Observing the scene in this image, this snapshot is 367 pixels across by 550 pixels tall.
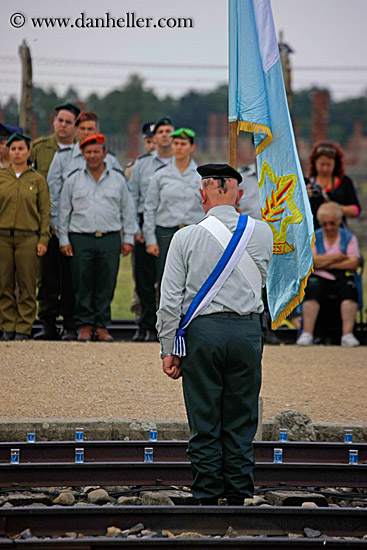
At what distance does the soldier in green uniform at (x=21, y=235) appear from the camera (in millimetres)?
→ 11477

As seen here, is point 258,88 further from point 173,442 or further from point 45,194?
point 45,194

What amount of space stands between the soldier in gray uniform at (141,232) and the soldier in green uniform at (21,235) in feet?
4.51

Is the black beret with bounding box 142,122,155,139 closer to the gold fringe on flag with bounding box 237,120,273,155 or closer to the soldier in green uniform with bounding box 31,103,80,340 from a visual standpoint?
the soldier in green uniform with bounding box 31,103,80,340

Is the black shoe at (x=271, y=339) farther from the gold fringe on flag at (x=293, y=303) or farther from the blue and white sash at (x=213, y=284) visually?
the blue and white sash at (x=213, y=284)

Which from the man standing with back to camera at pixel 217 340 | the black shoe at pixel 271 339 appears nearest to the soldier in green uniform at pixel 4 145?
the black shoe at pixel 271 339

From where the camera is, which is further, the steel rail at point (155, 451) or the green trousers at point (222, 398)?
the steel rail at point (155, 451)

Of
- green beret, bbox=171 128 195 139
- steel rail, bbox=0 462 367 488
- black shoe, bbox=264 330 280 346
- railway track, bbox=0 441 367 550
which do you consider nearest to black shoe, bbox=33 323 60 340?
black shoe, bbox=264 330 280 346

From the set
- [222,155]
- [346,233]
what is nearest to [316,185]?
[346,233]

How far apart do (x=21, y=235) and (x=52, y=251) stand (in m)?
0.82

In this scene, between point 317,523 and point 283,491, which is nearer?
point 317,523

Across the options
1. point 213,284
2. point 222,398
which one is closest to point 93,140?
point 213,284

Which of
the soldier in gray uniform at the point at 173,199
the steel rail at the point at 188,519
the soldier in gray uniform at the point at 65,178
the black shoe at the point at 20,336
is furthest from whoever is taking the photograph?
the soldier in gray uniform at the point at 65,178

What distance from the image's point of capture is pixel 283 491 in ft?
21.5

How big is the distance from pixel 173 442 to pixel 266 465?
0.82 meters
